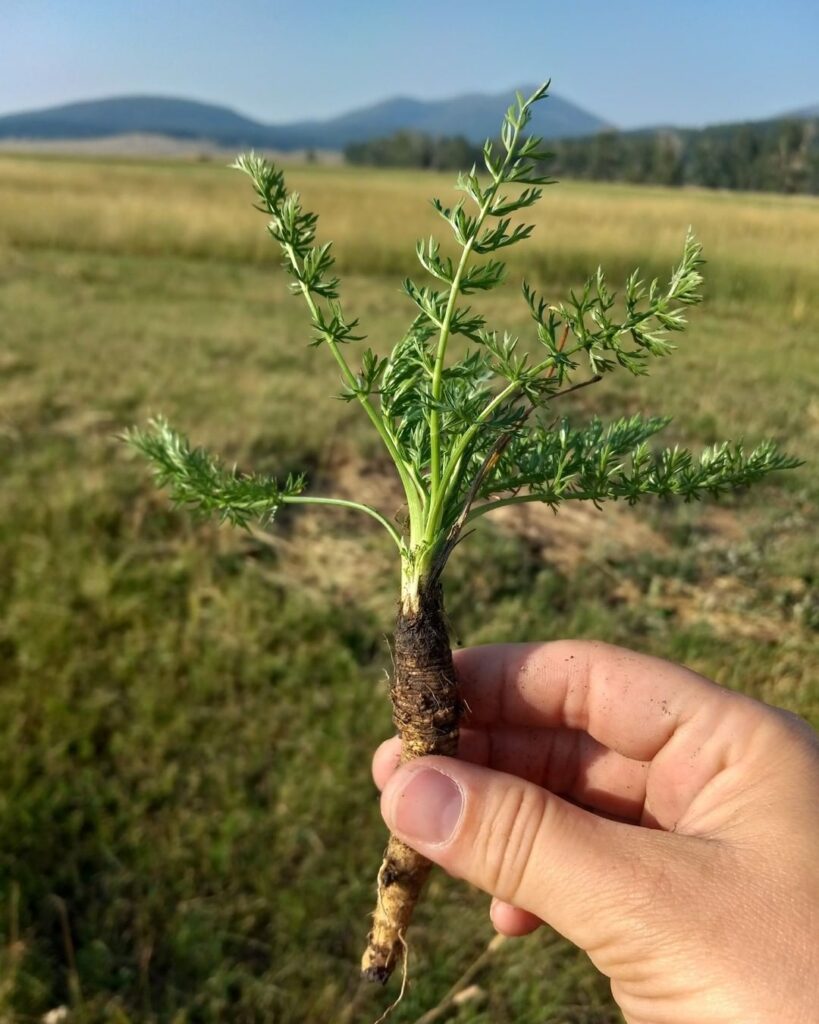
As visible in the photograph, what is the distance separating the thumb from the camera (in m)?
1.40

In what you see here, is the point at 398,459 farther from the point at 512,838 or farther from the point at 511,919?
the point at 511,919

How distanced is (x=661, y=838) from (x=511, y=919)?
3.11 ft

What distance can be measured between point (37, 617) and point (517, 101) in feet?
10.3

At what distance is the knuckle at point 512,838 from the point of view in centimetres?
150

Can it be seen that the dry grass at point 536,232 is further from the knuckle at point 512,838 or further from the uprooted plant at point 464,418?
the knuckle at point 512,838

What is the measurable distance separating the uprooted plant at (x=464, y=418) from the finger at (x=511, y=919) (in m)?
0.79

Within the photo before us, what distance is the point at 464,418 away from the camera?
126 cm

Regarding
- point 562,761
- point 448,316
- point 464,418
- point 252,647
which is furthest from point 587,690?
point 252,647

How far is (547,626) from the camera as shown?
3719 mm

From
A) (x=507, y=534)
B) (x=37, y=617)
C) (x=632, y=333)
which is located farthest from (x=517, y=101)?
(x=507, y=534)

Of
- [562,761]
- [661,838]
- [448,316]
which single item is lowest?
[562,761]

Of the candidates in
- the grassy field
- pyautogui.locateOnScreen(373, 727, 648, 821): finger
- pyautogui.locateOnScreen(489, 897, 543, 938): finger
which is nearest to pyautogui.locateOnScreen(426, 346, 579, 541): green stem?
the grassy field

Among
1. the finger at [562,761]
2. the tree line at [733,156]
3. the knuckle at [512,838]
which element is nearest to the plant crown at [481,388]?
the tree line at [733,156]

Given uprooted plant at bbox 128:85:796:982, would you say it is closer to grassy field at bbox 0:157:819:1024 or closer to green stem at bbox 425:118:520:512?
green stem at bbox 425:118:520:512
